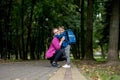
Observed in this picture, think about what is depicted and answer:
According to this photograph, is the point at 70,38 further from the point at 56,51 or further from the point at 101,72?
the point at 101,72

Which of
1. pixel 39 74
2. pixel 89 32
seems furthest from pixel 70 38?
pixel 89 32

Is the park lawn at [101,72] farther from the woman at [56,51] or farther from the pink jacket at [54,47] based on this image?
the pink jacket at [54,47]

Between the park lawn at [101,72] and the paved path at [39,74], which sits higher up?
the paved path at [39,74]

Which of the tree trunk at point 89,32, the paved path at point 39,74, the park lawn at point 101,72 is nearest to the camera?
the paved path at point 39,74

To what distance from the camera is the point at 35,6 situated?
38.1 metres

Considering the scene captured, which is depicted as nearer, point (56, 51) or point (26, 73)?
point (26, 73)

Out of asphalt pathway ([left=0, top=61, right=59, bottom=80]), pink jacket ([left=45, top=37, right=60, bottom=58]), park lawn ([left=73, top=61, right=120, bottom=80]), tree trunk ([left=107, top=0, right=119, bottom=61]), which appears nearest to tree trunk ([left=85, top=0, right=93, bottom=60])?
tree trunk ([left=107, top=0, right=119, bottom=61])

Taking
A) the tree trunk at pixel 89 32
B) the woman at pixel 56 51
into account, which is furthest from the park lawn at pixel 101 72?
the tree trunk at pixel 89 32

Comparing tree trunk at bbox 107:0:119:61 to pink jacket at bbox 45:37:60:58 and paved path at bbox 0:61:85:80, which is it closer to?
pink jacket at bbox 45:37:60:58

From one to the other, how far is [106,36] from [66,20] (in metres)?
4.37

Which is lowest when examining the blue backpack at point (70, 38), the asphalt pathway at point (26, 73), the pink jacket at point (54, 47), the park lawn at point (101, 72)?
the park lawn at point (101, 72)

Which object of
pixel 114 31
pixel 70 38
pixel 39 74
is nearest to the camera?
pixel 39 74

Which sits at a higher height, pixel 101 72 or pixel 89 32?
pixel 89 32

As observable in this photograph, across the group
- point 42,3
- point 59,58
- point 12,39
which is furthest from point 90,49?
point 12,39
